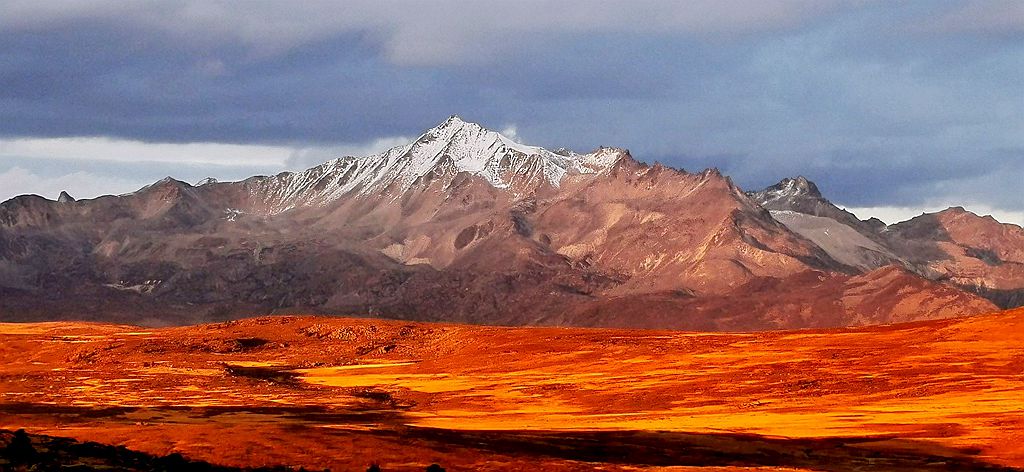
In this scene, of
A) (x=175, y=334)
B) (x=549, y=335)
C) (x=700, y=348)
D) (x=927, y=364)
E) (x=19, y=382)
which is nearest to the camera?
(x=927, y=364)

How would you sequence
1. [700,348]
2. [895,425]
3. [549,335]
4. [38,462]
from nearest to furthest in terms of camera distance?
1. [38,462]
2. [895,425]
3. [700,348]
4. [549,335]

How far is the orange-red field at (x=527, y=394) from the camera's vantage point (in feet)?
208

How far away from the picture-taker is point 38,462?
1806 inches

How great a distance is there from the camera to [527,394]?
103 m

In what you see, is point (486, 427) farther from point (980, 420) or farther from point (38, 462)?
point (38, 462)

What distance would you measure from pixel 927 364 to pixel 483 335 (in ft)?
190

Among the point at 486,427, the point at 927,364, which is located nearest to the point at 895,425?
the point at 486,427

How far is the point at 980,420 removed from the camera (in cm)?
7606

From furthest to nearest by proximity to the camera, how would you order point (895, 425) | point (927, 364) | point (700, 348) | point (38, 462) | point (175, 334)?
point (175, 334), point (700, 348), point (927, 364), point (895, 425), point (38, 462)

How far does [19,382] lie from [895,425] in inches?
2900

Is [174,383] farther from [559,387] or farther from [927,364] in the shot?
[927,364]

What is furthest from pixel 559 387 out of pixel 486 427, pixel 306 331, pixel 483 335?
pixel 306 331

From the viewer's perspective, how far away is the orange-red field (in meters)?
63.4

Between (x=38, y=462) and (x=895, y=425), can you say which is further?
(x=895, y=425)
